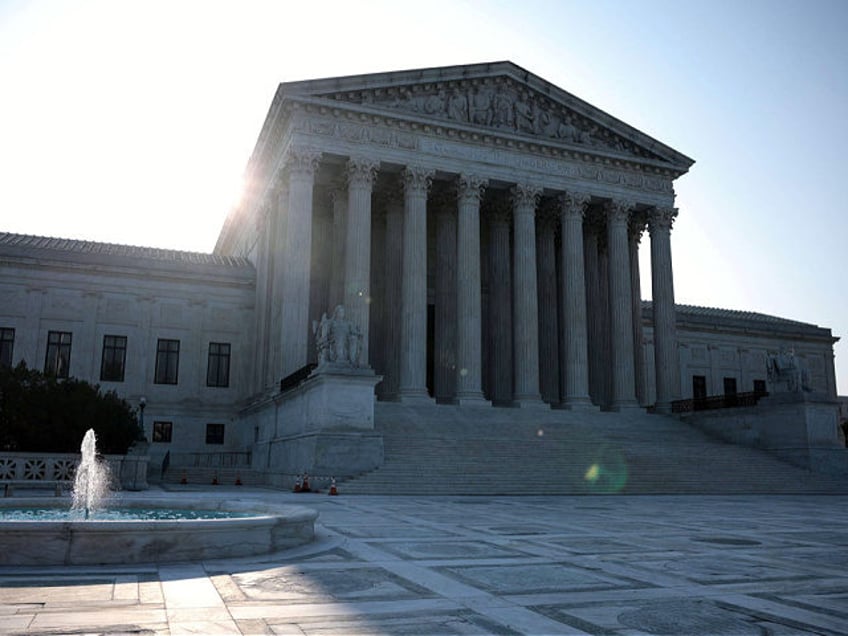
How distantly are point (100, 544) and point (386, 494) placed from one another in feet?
57.4

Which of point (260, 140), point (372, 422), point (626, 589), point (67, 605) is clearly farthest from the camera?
point (260, 140)

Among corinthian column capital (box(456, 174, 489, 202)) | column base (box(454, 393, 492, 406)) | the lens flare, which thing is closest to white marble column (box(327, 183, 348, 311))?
corinthian column capital (box(456, 174, 489, 202))

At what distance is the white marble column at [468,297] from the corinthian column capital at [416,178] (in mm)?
2117

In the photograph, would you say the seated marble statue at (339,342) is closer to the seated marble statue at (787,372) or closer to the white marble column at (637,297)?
the seated marble statue at (787,372)

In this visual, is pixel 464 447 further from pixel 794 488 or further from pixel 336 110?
pixel 336 110

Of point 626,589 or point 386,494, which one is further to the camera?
point 386,494

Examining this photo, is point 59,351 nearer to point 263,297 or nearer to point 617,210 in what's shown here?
point 263,297

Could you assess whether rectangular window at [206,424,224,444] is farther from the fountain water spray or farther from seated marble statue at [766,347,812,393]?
seated marble statue at [766,347,812,393]

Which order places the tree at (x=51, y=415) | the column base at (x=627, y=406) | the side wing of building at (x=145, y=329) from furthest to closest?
1. the side wing of building at (x=145, y=329)
2. the column base at (x=627, y=406)
3. the tree at (x=51, y=415)

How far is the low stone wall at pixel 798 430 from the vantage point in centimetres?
3609

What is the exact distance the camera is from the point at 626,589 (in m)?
8.88

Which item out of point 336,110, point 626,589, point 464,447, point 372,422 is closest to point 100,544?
point 626,589

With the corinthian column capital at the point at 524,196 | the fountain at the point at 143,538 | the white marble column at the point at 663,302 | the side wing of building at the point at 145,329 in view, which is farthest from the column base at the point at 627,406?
the fountain at the point at 143,538

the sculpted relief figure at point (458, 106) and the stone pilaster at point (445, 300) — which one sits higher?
the sculpted relief figure at point (458, 106)
